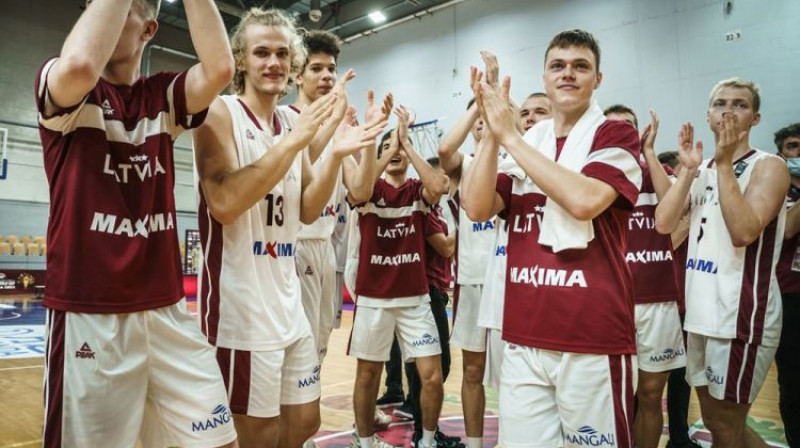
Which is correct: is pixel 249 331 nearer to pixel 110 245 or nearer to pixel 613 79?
pixel 110 245

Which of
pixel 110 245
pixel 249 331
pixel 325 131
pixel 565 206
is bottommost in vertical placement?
pixel 249 331

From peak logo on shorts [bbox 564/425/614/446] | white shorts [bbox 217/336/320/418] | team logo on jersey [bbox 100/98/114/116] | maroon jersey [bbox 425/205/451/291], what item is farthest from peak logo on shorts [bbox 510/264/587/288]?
maroon jersey [bbox 425/205/451/291]

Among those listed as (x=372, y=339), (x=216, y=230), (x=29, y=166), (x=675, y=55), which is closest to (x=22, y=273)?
(x=29, y=166)

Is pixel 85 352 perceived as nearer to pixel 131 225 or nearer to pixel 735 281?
pixel 131 225

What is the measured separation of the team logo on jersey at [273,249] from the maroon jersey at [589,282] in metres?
1.09

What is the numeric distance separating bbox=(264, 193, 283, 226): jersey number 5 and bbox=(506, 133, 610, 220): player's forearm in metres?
1.23

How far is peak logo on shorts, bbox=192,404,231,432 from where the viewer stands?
6.68ft

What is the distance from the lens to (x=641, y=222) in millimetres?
3951

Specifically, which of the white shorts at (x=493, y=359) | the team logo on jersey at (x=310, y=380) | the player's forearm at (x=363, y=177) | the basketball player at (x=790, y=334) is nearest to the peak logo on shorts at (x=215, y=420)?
the team logo on jersey at (x=310, y=380)

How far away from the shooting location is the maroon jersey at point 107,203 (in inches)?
75.5

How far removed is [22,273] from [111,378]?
56.8 feet

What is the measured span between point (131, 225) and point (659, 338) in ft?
10.9

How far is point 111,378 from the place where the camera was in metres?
1.92

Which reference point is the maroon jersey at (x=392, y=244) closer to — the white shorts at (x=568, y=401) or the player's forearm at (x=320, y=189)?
the player's forearm at (x=320, y=189)
